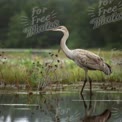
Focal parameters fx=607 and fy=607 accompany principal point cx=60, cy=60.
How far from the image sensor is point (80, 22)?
19.1 m

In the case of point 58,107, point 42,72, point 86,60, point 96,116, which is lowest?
point 96,116

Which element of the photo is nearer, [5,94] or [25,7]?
[5,94]

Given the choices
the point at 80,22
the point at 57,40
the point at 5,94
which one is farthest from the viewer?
the point at 80,22

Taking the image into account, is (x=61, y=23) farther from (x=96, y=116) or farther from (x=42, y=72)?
(x=96, y=116)

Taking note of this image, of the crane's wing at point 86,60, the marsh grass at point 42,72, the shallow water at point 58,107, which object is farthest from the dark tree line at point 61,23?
the shallow water at point 58,107

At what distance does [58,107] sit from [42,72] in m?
3.18

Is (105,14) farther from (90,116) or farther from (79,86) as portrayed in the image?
(90,116)

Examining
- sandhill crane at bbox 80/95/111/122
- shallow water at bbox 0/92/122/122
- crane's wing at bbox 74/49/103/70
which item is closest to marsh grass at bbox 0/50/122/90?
shallow water at bbox 0/92/122/122

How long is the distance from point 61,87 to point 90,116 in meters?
4.43

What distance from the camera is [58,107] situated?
11.3 meters

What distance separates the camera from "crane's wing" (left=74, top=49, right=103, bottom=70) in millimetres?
13414

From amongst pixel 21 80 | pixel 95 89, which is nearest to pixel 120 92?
pixel 95 89

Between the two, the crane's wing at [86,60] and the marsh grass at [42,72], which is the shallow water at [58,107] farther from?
the marsh grass at [42,72]

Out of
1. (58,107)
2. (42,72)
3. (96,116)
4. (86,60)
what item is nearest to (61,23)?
(42,72)
